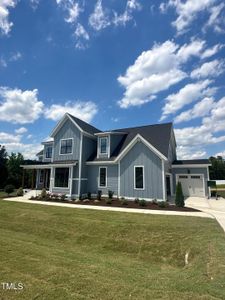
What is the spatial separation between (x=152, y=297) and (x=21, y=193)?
2196cm

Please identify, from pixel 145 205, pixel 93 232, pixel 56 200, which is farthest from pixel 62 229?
pixel 56 200

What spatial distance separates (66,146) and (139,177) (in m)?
8.86

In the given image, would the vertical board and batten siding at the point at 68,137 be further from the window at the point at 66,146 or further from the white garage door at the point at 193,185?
the white garage door at the point at 193,185

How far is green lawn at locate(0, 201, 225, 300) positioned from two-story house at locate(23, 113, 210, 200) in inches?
230

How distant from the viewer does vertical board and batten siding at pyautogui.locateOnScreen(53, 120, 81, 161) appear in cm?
2120

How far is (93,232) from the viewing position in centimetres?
988

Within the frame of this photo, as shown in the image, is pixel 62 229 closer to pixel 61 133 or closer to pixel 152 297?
pixel 152 297

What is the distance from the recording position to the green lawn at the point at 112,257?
4.45 m

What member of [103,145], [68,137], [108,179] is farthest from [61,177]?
[103,145]

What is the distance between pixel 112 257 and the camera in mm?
7527

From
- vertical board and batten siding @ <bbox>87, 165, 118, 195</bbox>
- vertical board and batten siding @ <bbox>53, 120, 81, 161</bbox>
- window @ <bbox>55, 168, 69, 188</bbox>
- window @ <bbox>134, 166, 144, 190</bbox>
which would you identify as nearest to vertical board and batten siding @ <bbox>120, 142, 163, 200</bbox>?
window @ <bbox>134, 166, 144, 190</bbox>

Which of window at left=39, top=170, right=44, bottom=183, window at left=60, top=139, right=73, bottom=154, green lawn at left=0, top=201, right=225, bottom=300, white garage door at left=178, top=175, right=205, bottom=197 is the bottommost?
green lawn at left=0, top=201, right=225, bottom=300

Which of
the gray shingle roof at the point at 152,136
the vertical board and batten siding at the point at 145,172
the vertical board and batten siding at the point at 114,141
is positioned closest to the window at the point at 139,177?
the vertical board and batten siding at the point at 145,172

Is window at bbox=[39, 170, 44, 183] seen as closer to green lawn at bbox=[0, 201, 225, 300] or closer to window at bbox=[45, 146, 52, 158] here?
window at bbox=[45, 146, 52, 158]
